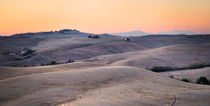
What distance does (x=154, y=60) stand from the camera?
156ft

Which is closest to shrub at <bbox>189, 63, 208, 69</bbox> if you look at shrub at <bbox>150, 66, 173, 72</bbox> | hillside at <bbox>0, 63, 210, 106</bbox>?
shrub at <bbox>150, 66, 173, 72</bbox>

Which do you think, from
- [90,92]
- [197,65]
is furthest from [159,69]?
[90,92]

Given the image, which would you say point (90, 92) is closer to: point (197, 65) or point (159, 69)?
point (159, 69)

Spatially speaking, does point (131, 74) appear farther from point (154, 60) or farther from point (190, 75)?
point (154, 60)

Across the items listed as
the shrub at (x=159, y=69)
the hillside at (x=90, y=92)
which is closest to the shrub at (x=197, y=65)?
the shrub at (x=159, y=69)

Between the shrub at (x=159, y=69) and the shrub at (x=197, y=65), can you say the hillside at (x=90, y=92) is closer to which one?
the shrub at (x=159, y=69)

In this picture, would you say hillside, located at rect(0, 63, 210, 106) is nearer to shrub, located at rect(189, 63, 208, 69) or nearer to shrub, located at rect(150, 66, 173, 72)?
shrub, located at rect(150, 66, 173, 72)

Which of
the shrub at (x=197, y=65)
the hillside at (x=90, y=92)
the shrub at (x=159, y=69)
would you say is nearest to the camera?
the hillside at (x=90, y=92)

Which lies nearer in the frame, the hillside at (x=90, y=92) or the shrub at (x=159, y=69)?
the hillside at (x=90, y=92)

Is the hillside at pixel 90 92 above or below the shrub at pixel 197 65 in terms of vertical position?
above

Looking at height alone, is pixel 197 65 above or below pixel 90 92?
below

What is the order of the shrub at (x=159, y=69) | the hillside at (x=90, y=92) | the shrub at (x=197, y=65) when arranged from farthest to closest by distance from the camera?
the shrub at (x=197, y=65)
the shrub at (x=159, y=69)
the hillside at (x=90, y=92)

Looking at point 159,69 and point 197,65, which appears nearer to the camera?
point 159,69

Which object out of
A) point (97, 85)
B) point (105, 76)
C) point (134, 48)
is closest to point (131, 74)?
A: point (105, 76)
